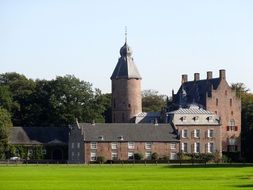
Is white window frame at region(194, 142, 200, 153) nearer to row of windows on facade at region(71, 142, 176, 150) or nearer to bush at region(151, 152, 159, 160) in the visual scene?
row of windows on facade at region(71, 142, 176, 150)

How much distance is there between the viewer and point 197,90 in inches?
4466

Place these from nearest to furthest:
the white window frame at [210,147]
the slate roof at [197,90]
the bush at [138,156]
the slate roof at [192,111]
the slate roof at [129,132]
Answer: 1. the bush at [138,156]
2. the slate roof at [129,132]
3. the white window frame at [210,147]
4. the slate roof at [192,111]
5. the slate roof at [197,90]

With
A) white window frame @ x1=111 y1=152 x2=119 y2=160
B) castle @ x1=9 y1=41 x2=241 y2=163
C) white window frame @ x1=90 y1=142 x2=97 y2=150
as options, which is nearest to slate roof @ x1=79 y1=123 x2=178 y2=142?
castle @ x1=9 y1=41 x2=241 y2=163

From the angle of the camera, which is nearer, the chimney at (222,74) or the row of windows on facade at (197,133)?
the row of windows on facade at (197,133)

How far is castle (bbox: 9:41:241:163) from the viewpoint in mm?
105125

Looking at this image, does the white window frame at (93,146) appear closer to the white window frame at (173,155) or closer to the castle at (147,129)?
the castle at (147,129)

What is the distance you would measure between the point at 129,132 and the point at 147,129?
7.81ft

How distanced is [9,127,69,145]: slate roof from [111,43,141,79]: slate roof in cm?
1128

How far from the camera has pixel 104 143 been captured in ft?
343

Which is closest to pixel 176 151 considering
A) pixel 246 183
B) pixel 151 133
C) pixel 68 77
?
pixel 151 133

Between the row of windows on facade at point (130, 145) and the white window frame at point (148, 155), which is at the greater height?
the row of windows on facade at point (130, 145)

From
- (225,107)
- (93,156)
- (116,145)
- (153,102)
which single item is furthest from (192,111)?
(153,102)

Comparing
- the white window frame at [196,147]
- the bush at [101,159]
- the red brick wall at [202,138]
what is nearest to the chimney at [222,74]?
the red brick wall at [202,138]

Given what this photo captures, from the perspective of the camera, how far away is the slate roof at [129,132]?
344 feet
